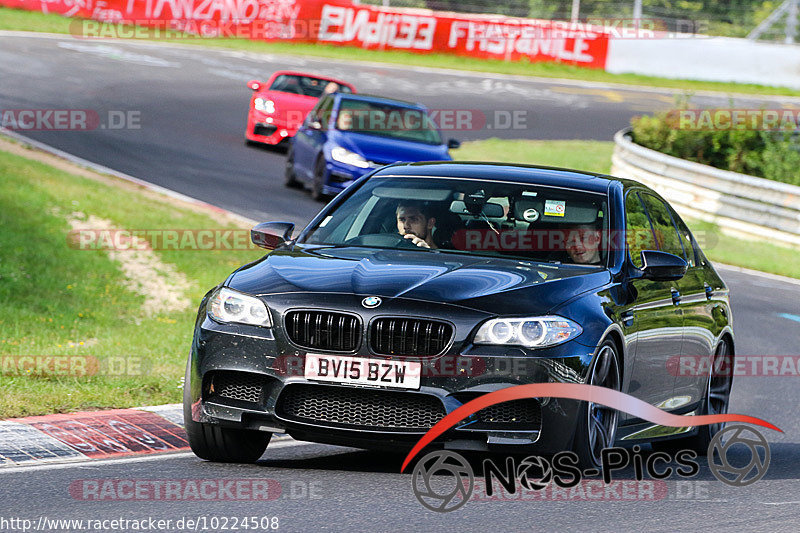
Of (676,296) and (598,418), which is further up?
(676,296)

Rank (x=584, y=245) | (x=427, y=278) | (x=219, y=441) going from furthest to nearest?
1. (x=584, y=245)
2. (x=219, y=441)
3. (x=427, y=278)

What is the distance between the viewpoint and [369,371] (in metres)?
6.20

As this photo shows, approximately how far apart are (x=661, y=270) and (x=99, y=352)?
4.71 metres

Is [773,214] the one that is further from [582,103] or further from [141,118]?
[582,103]

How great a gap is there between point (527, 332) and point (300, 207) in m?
13.8

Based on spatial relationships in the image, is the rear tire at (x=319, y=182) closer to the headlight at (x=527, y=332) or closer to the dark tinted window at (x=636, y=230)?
the dark tinted window at (x=636, y=230)

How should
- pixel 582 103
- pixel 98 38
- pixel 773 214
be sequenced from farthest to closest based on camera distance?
pixel 98 38 < pixel 582 103 < pixel 773 214

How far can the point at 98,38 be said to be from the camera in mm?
40031

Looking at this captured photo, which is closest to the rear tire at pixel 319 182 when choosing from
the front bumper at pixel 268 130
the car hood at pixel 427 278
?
the front bumper at pixel 268 130

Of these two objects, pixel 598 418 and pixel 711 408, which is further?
pixel 711 408

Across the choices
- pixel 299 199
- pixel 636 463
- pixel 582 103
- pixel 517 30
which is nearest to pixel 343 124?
pixel 299 199
